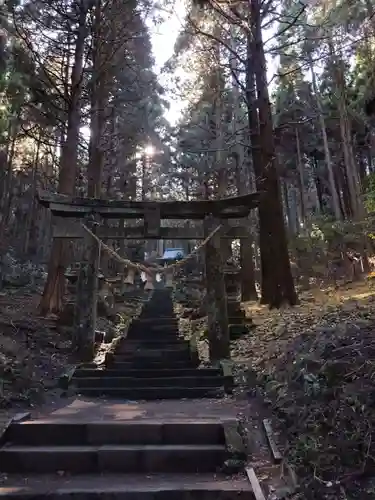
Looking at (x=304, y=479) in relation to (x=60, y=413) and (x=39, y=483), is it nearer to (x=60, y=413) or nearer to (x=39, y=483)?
(x=39, y=483)

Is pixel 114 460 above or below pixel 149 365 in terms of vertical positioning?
below

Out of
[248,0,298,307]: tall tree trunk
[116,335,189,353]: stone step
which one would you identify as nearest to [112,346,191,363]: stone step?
[116,335,189,353]: stone step

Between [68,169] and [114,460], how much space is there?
27.6ft

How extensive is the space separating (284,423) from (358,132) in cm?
2335

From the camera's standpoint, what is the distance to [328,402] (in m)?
4.41

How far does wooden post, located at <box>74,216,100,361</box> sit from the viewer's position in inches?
329

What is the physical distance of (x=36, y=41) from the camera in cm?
1252

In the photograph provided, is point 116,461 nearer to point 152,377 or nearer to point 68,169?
point 152,377

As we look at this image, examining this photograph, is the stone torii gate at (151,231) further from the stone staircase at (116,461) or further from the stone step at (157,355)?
the stone staircase at (116,461)

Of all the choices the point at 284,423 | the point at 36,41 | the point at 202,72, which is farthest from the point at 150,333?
the point at 202,72

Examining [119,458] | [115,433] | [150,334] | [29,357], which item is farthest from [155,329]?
[119,458]

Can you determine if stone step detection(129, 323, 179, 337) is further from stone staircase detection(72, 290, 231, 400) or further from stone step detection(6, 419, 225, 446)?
stone step detection(6, 419, 225, 446)

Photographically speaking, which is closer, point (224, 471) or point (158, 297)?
point (224, 471)

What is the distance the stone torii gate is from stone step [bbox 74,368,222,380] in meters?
0.64
